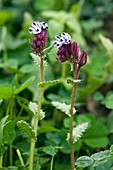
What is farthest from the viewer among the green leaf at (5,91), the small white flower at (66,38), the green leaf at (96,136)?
the green leaf at (96,136)

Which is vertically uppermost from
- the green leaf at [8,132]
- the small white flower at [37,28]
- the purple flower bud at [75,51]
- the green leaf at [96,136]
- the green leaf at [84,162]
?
the small white flower at [37,28]

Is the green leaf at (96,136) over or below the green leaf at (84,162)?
over

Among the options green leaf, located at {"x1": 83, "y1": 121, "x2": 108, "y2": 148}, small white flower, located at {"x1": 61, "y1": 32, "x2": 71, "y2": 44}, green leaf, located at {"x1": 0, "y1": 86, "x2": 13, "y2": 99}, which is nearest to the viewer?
small white flower, located at {"x1": 61, "y1": 32, "x2": 71, "y2": 44}

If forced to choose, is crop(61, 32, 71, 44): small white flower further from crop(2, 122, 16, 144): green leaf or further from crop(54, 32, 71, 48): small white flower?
crop(2, 122, 16, 144): green leaf

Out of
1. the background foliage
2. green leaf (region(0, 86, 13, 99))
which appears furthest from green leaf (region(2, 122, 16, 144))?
green leaf (region(0, 86, 13, 99))

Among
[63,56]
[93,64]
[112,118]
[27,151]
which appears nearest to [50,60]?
[93,64]

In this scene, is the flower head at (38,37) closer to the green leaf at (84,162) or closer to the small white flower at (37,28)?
the small white flower at (37,28)

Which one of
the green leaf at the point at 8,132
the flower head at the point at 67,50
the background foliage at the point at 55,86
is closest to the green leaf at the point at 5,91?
the background foliage at the point at 55,86

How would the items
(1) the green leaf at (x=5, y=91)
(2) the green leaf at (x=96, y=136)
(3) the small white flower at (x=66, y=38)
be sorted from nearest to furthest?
1. (3) the small white flower at (x=66, y=38)
2. (1) the green leaf at (x=5, y=91)
3. (2) the green leaf at (x=96, y=136)

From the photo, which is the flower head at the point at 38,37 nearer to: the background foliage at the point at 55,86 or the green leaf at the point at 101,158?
the background foliage at the point at 55,86

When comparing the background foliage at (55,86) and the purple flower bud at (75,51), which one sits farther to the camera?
the background foliage at (55,86)
